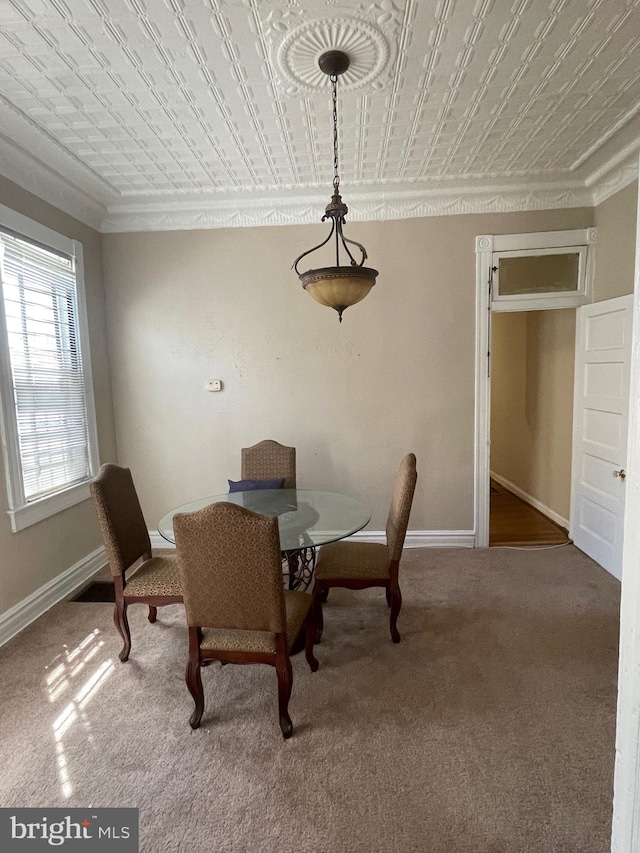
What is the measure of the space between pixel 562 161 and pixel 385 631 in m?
3.35

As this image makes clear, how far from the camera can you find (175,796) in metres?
1.53

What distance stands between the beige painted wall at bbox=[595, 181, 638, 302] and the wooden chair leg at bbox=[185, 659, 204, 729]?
11.1ft

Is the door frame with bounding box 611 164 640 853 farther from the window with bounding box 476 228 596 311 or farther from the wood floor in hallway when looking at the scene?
the wood floor in hallway

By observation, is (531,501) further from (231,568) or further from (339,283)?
(231,568)

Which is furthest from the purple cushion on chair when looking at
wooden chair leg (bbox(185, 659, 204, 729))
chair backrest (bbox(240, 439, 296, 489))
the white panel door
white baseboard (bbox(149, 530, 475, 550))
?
the white panel door

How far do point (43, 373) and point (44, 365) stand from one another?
61 mm

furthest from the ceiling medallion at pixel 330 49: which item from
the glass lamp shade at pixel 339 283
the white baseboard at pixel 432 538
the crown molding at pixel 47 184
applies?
the white baseboard at pixel 432 538

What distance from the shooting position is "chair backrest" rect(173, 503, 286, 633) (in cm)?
157

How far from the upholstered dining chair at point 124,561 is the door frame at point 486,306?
8.26ft

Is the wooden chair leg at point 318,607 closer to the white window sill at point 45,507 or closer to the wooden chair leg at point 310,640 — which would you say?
the wooden chair leg at point 310,640

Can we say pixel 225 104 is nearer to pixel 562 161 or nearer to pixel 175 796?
pixel 562 161

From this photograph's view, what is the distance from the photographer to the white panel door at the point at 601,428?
2.93 m

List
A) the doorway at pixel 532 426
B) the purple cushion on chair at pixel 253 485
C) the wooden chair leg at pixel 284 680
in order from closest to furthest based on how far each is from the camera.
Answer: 1. the wooden chair leg at pixel 284 680
2. the purple cushion on chair at pixel 253 485
3. the doorway at pixel 532 426

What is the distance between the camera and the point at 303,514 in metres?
2.51
